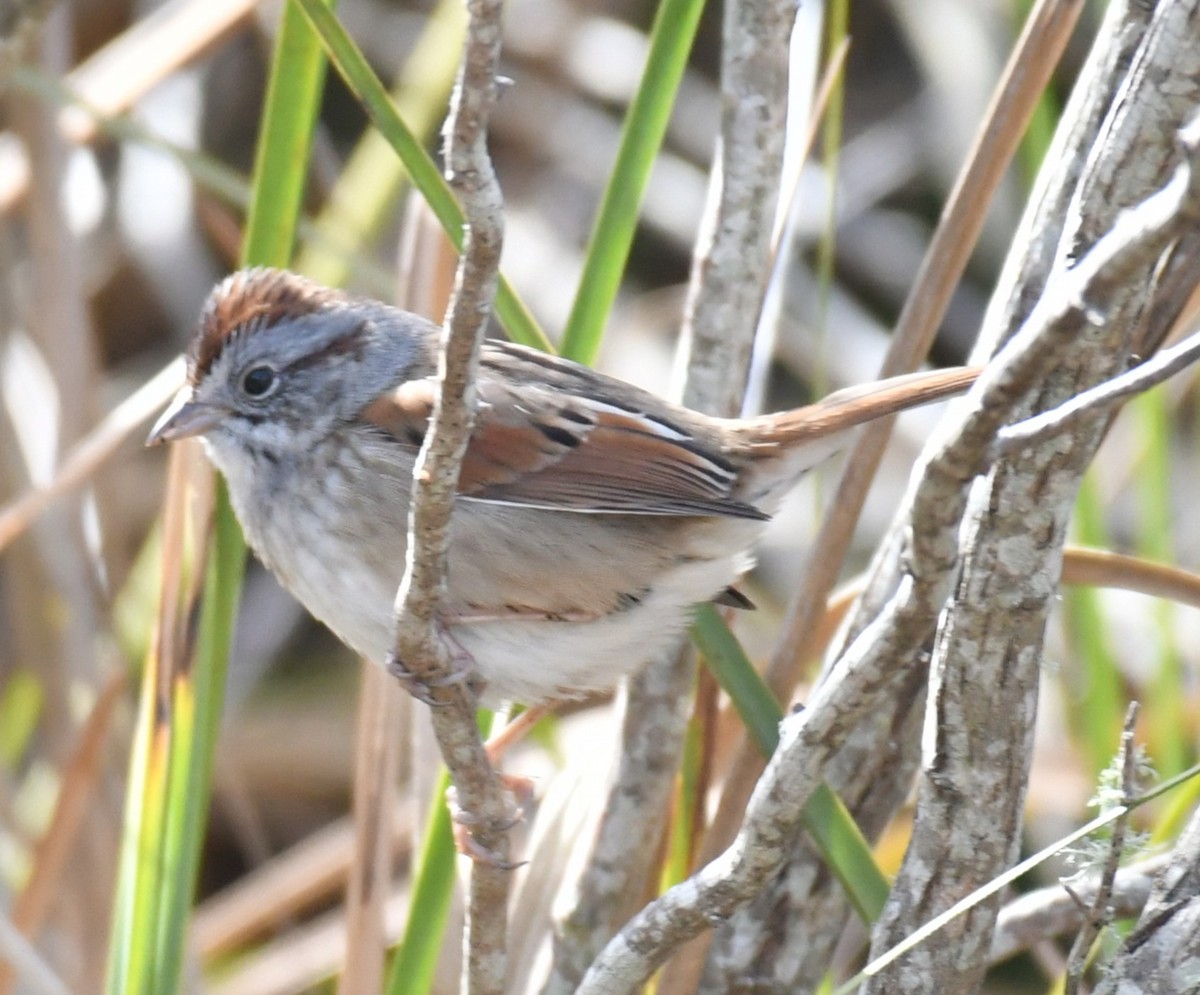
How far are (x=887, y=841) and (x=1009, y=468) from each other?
4.69 feet

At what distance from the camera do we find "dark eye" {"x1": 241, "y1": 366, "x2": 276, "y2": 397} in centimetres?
223

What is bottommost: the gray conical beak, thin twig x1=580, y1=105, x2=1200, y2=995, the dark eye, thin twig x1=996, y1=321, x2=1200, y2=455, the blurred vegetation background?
thin twig x1=996, y1=321, x2=1200, y2=455

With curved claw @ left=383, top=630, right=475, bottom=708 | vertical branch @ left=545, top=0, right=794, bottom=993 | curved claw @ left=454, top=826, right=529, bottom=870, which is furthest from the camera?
vertical branch @ left=545, top=0, right=794, bottom=993

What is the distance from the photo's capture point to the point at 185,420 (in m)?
2.15

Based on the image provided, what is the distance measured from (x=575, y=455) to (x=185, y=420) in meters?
0.51

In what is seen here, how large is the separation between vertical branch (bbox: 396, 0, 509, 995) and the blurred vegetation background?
1.10 m

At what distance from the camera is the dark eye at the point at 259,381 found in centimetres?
223

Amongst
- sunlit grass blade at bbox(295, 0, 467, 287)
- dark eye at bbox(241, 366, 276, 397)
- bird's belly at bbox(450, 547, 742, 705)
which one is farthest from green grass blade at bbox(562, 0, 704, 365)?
sunlit grass blade at bbox(295, 0, 467, 287)

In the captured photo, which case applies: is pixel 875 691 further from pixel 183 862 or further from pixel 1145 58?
pixel 183 862

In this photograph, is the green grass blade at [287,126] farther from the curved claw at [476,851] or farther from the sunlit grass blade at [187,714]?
the curved claw at [476,851]

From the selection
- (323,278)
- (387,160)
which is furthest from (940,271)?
(387,160)

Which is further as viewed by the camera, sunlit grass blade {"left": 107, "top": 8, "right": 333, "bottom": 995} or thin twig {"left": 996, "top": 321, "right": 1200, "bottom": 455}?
sunlit grass blade {"left": 107, "top": 8, "right": 333, "bottom": 995}

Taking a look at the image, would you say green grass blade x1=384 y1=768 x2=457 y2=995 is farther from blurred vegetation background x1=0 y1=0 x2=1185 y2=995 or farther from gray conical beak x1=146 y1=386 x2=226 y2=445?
blurred vegetation background x1=0 y1=0 x2=1185 y2=995

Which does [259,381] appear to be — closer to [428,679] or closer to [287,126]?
[287,126]
